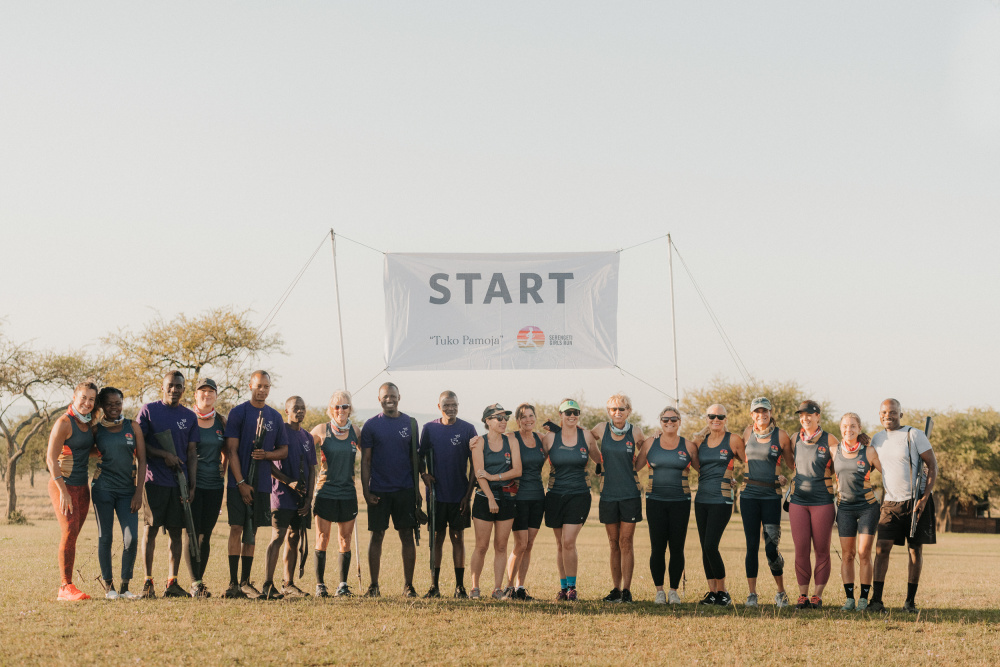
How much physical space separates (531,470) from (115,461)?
14.5 ft

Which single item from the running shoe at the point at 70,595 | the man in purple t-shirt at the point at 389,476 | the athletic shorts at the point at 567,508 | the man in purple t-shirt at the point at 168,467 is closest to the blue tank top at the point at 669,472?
the athletic shorts at the point at 567,508

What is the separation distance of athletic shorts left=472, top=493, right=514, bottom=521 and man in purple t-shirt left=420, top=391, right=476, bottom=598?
18 centimetres

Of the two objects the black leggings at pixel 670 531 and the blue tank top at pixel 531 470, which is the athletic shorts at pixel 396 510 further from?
the black leggings at pixel 670 531

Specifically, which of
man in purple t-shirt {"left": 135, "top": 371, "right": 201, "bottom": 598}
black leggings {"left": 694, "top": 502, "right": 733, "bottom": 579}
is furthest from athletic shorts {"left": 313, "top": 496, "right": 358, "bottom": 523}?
black leggings {"left": 694, "top": 502, "right": 733, "bottom": 579}

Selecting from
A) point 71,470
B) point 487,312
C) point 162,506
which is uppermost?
point 487,312

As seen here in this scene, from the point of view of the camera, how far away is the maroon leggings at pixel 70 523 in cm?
912

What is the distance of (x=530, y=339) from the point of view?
14.3 m

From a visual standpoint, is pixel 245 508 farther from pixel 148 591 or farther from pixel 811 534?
pixel 811 534

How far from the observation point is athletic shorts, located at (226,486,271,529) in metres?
9.51

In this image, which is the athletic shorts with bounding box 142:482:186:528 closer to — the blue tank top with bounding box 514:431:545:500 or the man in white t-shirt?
the blue tank top with bounding box 514:431:545:500

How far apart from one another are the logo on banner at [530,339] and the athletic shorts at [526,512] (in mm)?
4360

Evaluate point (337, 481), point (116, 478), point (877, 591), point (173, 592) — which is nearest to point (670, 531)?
point (877, 591)

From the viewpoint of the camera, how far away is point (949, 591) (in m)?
13.1

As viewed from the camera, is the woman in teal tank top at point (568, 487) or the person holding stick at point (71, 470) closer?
the person holding stick at point (71, 470)
